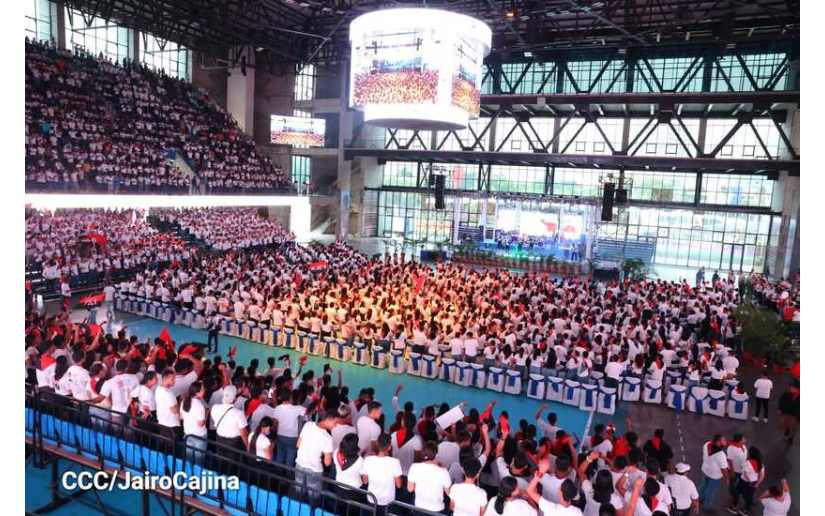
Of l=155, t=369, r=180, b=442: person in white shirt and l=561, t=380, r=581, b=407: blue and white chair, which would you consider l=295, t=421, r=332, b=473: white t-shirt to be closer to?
l=155, t=369, r=180, b=442: person in white shirt

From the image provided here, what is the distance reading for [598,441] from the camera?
25.7 ft

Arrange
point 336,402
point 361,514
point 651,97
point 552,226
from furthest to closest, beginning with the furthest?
1. point 552,226
2. point 651,97
3. point 336,402
4. point 361,514

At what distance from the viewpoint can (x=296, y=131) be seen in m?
33.8

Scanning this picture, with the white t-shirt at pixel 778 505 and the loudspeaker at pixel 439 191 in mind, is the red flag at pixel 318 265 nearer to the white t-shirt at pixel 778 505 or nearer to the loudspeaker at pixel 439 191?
the loudspeaker at pixel 439 191

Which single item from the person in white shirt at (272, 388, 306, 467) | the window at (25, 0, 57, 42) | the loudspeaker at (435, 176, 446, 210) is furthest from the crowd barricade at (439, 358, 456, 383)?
the window at (25, 0, 57, 42)

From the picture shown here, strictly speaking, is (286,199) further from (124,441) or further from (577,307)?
(124,441)

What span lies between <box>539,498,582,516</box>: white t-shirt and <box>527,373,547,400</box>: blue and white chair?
7427 millimetres

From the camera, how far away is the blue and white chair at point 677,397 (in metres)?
12.2

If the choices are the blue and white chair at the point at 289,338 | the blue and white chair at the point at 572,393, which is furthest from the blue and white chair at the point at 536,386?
the blue and white chair at the point at 289,338

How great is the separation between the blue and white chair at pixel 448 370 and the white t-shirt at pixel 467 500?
8097 millimetres

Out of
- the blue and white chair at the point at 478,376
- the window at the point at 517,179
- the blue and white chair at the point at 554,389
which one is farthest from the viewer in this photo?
the window at the point at 517,179

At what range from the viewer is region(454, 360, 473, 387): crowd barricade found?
13109mm

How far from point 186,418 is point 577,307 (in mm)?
12997

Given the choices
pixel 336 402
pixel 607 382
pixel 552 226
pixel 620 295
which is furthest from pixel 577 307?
pixel 552 226
